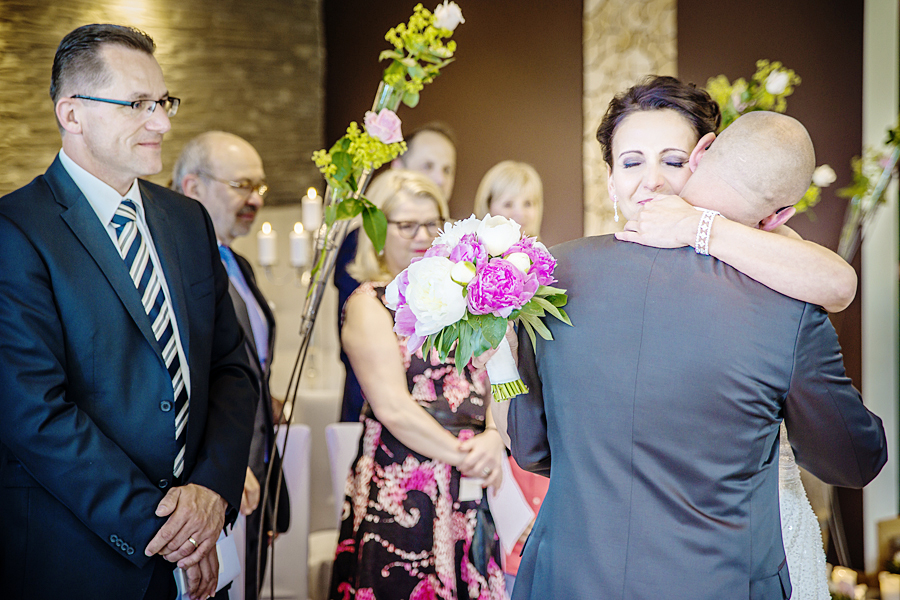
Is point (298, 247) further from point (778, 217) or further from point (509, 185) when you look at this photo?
point (778, 217)

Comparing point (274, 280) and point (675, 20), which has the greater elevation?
point (675, 20)

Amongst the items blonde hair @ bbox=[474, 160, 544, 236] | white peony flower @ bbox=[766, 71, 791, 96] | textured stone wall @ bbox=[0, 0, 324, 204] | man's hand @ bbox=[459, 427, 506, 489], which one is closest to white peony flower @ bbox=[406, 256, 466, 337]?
man's hand @ bbox=[459, 427, 506, 489]

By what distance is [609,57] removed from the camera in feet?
15.9

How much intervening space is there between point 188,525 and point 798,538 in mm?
1383

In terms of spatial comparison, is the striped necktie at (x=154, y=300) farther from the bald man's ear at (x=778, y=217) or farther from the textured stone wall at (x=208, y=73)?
the textured stone wall at (x=208, y=73)

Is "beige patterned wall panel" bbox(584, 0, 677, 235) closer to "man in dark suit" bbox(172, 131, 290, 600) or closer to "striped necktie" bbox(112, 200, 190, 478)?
"man in dark suit" bbox(172, 131, 290, 600)

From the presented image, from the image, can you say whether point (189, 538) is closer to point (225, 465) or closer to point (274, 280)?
point (225, 465)

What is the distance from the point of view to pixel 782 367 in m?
1.17

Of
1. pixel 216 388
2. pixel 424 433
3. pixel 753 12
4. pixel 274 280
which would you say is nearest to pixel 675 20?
pixel 753 12

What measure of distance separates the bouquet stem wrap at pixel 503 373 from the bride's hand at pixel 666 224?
297 millimetres

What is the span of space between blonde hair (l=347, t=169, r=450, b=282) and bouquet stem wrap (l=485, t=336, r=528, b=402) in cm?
116

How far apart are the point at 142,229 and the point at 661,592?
1.42 m

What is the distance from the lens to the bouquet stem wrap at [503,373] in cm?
129

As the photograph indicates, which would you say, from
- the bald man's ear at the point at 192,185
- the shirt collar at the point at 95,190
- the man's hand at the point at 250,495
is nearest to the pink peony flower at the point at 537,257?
the shirt collar at the point at 95,190
